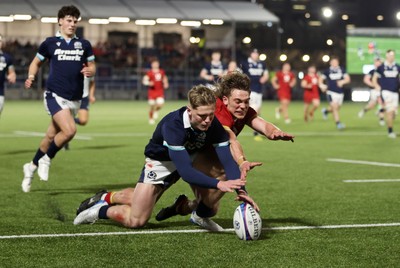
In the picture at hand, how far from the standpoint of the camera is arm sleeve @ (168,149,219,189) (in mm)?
7871

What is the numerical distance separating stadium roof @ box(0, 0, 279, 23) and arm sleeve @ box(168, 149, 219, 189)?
4257cm

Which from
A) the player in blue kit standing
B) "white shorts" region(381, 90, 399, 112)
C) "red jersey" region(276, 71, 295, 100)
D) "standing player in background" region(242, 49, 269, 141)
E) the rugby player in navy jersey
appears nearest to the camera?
the rugby player in navy jersey

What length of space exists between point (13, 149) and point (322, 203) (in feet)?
33.4

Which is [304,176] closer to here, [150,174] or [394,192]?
[394,192]

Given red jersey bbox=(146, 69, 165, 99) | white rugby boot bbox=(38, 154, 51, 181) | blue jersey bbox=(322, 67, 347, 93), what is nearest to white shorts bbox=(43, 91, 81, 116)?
white rugby boot bbox=(38, 154, 51, 181)

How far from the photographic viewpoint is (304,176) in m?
14.6

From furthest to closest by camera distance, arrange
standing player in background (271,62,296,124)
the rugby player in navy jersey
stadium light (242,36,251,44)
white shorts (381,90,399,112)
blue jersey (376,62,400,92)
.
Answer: stadium light (242,36,251,44) → standing player in background (271,62,296,124) → blue jersey (376,62,400,92) → white shorts (381,90,399,112) → the rugby player in navy jersey

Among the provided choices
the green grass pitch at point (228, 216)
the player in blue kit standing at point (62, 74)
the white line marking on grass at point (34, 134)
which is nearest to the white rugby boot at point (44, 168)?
the player in blue kit standing at point (62, 74)

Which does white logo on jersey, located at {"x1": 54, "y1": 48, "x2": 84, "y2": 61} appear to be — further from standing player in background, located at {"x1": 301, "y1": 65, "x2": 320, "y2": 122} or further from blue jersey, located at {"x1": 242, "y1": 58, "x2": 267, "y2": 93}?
standing player in background, located at {"x1": 301, "y1": 65, "x2": 320, "y2": 122}

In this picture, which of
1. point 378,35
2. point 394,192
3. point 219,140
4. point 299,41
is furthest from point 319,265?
point 299,41

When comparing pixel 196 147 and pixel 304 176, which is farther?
pixel 304 176

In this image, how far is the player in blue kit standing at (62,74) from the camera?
12.6m

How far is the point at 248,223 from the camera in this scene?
27.2ft

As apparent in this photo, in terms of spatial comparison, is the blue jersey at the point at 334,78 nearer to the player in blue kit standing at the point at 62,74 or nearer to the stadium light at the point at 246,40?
the player in blue kit standing at the point at 62,74
